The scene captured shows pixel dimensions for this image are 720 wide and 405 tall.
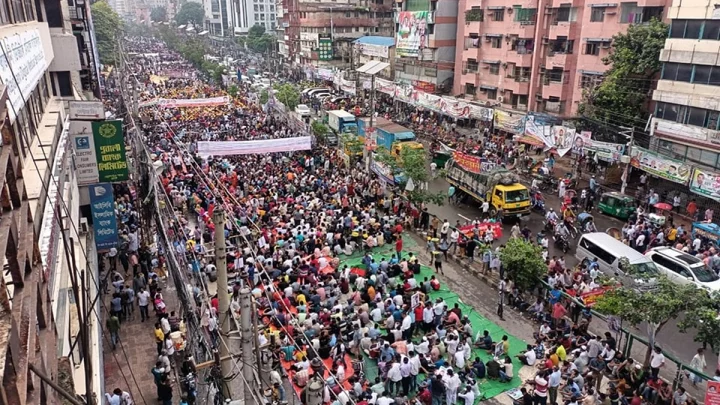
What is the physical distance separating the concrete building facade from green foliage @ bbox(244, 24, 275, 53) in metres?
73.9

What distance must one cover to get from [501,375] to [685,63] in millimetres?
18877

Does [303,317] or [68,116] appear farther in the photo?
[68,116]

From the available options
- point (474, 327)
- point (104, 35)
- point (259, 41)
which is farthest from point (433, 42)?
point (259, 41)

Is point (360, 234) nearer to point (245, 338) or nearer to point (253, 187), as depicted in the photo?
point (253, 187)

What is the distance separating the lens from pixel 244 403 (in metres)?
8.16

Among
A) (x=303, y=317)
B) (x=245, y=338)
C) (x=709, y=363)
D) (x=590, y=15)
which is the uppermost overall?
(x=590, y=15)

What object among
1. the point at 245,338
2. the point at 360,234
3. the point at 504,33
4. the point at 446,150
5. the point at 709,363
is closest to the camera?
the point at 245,338

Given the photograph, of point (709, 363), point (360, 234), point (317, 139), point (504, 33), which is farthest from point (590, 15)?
point (709, 363)

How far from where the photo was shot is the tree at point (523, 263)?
15.9 m

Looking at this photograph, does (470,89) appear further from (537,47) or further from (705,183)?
(705,183)

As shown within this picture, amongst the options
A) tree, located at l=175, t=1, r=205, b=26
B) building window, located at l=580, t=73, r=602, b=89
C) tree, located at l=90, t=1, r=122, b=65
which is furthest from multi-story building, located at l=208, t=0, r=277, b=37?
building window, located at l=580, t=73, r=602, b=89

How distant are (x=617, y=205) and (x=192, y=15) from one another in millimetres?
164721

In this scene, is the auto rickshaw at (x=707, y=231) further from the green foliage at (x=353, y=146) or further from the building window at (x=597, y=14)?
the green foliage at (x=353, y=146)

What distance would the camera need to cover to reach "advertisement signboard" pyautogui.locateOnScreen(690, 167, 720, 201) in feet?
69.6
